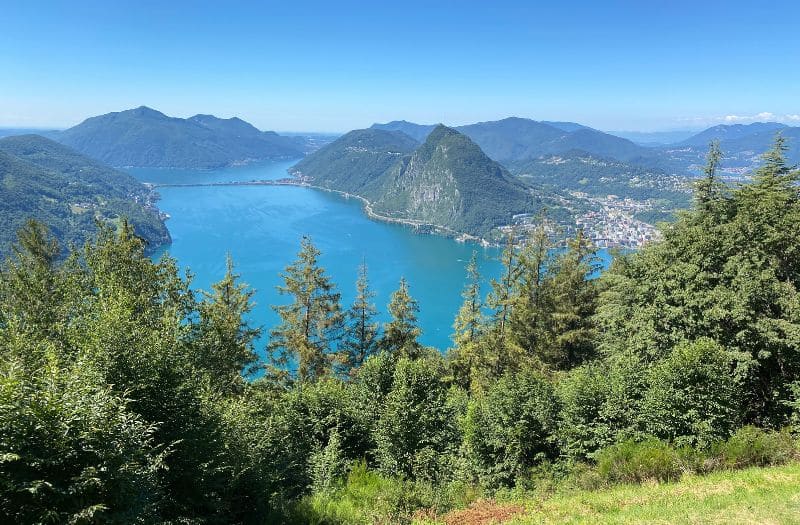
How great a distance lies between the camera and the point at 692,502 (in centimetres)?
1060

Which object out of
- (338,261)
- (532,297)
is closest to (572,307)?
(532,297)

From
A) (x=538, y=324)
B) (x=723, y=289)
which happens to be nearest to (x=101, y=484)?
(x=723, y=289)

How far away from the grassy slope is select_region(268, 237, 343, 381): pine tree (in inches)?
710

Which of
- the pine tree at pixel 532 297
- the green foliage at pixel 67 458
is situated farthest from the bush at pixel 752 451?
the green foliage at pixel 67 458

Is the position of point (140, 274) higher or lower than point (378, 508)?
higher

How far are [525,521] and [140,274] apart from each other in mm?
19025

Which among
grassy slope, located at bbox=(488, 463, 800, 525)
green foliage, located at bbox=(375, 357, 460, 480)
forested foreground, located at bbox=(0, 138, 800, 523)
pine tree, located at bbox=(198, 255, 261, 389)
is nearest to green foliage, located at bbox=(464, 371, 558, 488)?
forested foreground, located at bbox=(0, 138, 800, 523)

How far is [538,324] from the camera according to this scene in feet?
→ 87.7

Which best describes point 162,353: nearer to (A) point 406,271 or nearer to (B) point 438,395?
(B) point 438,395

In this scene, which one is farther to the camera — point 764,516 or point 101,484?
point 764,516

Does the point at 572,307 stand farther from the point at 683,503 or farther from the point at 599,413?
the point at 683,503

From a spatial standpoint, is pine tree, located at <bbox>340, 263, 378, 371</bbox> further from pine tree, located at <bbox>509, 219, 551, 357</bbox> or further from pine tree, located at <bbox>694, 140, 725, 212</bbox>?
pine tree, located at <bbox>694, 140, 725, 212</bbox>

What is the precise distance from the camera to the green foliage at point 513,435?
15.1 metres

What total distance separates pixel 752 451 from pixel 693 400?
1880 millimetres
